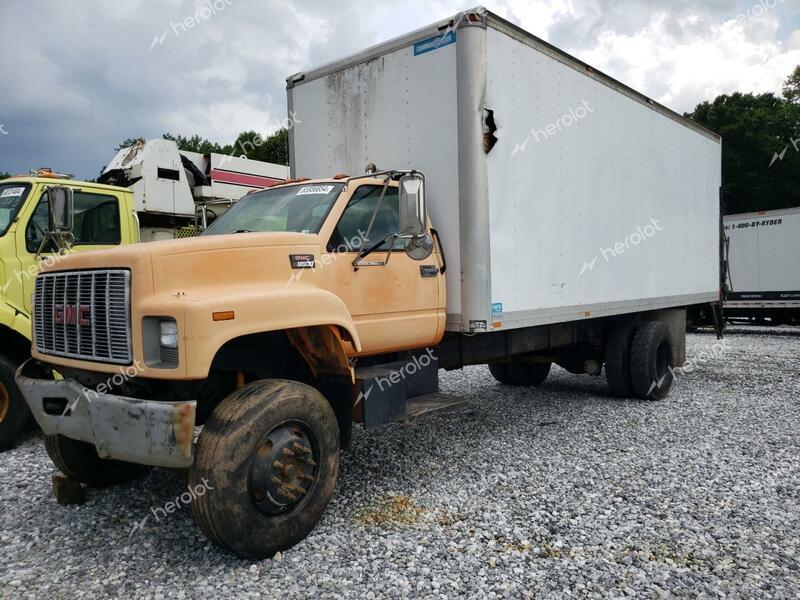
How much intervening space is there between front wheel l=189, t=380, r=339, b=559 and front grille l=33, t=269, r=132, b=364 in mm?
717

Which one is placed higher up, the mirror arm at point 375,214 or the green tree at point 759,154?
the green tree at point 759,154

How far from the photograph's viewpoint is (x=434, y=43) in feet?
16.4

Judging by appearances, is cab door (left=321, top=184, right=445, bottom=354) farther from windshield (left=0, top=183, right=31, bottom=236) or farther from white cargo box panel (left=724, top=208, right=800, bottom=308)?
white cargo box panel (left=724, top=208, right=800, bottom=308)

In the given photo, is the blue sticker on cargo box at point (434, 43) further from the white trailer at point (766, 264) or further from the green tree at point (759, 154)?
the green tree at point (759, 154)

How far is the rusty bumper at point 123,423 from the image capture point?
10.2 ft

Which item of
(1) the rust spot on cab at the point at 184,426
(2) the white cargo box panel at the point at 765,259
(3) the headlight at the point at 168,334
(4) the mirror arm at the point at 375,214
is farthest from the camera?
(2) the white cargo box panel at the point at 765,259

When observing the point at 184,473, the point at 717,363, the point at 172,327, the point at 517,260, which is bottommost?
the point at 717,363

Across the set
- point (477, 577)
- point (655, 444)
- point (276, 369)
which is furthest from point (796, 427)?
point (276, 369)

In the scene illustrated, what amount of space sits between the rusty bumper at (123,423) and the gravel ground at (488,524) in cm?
74

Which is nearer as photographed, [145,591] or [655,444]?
[145,591]

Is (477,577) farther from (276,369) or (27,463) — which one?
(27,463)

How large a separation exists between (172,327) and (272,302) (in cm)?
→ 59

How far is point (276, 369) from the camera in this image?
413cm

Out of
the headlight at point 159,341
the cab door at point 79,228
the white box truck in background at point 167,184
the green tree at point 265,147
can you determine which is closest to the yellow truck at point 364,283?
the headlight at point 159,341
